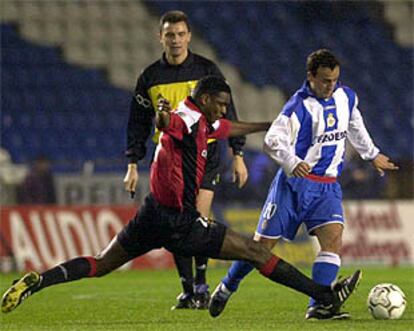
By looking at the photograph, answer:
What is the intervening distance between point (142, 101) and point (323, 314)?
2.38 meters

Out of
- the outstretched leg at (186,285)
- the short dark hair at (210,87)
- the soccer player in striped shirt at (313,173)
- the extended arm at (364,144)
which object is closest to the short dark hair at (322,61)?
the soccer player in striped shirt at (313,173)

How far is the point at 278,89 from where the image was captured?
21.0m

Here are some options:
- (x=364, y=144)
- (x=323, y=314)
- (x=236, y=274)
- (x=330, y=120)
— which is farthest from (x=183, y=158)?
(x=364, y=144)

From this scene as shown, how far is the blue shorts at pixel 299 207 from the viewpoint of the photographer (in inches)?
308

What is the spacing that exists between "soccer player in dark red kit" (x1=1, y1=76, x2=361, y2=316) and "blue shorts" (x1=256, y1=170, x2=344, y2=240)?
49 cm

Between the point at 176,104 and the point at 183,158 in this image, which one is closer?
the point at 183,158

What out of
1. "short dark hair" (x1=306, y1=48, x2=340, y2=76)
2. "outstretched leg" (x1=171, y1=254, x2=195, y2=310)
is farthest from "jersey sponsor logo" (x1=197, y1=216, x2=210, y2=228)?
"outstretched leg" (x1=171, y1=254, x2=195, y2=310)

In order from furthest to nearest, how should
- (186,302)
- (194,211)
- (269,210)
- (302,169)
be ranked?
1. (186,302)
2. (269,210)
3. (302,169)
4. (194,211)

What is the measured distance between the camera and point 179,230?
7273mm

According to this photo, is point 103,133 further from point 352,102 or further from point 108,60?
point 352,102

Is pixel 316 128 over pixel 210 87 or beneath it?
beneath

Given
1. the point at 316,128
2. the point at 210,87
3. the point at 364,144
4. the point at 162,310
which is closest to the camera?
the point at 210,87

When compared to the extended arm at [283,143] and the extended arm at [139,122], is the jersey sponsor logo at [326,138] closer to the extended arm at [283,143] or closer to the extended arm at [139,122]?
the extended arm at [283,143]

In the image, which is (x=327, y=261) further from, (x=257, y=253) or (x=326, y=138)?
(x=326, y=138)
